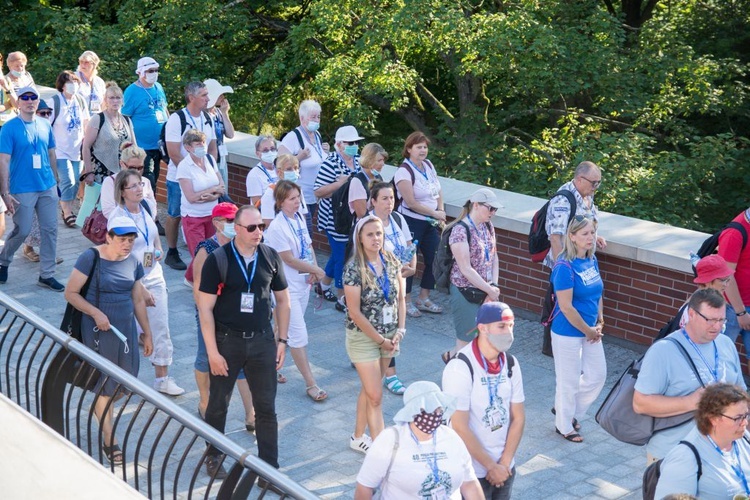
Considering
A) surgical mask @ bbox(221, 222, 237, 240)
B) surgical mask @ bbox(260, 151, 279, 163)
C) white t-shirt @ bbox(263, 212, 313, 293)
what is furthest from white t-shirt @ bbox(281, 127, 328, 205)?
surgical mask @ bbox(221, 222, 237, 240)

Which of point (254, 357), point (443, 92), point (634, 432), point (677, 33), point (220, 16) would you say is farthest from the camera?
point (443, 92)

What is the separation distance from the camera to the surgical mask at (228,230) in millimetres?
7391

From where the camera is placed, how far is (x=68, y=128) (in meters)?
11.8

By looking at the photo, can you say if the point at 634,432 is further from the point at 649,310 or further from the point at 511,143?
the point at 511,143

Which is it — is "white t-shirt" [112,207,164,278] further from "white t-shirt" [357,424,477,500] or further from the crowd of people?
"white t-shirt" [357,424,477,500]

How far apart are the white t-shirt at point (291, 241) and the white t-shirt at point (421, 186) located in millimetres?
1698

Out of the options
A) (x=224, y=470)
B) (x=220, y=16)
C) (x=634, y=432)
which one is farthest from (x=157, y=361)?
(x=220, y=16)

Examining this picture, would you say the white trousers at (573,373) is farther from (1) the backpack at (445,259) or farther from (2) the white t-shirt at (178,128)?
(2) the white t-shirt at (178,128)

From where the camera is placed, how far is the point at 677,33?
1630 centimetres

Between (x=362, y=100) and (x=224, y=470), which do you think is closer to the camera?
(x=224, y=470)

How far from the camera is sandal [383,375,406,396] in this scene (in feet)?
27.7

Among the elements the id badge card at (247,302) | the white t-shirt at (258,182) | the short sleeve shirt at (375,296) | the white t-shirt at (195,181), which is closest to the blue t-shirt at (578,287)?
the short sleeve shirt at (375,296)

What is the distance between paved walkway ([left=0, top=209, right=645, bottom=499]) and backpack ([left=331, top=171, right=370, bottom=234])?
93cm

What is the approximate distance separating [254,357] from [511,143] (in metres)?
11.0
